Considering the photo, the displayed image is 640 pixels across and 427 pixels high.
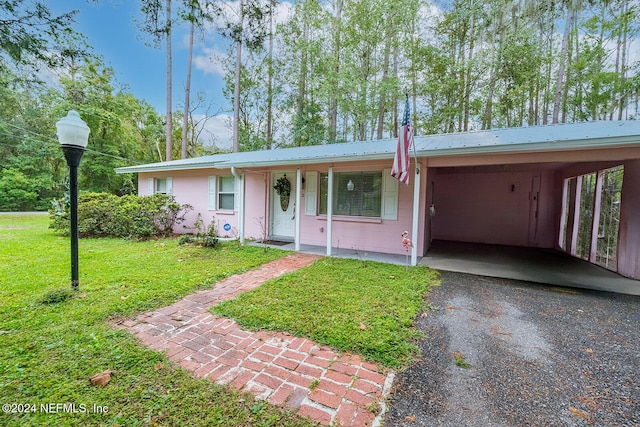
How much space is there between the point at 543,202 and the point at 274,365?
31.0 ft

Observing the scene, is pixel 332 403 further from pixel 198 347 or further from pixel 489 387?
pixel 198 347

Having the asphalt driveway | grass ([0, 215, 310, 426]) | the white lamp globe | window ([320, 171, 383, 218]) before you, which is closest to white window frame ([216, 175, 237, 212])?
window ([320, 171, 383, 218])

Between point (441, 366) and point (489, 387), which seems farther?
point (441, 366)

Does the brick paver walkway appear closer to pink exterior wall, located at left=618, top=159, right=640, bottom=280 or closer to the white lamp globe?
the white lamp globe

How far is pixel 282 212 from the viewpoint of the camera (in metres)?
8.17

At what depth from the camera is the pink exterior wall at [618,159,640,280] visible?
460cm

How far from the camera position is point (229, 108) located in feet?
56.8

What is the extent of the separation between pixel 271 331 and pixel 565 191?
896 cm

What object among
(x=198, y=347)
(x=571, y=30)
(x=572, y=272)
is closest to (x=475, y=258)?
(x=572, y=272)

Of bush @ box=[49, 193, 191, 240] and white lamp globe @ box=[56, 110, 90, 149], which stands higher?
white lamp globe @ box=[56, 110, 90, 149]

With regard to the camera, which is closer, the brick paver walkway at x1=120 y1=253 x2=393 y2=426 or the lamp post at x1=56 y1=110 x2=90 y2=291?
the brick paver walkway at x1=120 y1=253 x2=393 y2=426

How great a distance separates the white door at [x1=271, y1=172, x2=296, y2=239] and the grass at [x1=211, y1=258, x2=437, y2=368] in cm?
324

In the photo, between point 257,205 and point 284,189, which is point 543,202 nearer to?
point 284,189

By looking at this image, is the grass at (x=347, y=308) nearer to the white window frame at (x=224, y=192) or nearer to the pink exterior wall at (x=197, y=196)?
the white window frame at (x=224, y=192)
